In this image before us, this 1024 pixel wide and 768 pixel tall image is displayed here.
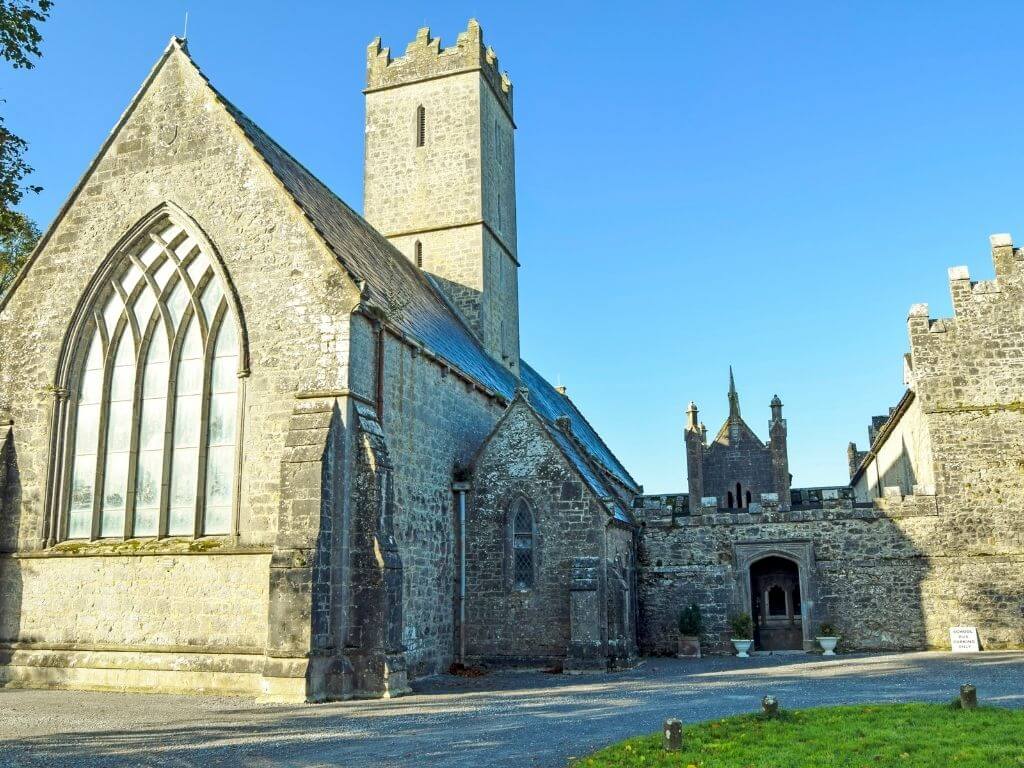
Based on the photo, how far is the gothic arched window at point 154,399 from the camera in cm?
1739

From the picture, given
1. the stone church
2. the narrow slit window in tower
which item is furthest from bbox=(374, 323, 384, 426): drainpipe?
the narrow slit window in tower

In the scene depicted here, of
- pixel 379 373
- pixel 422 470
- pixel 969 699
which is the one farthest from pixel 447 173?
pixel 969 699

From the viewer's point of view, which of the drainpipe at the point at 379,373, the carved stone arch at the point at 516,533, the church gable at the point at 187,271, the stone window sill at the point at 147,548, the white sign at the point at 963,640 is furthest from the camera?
the white sign at the point at 963,640

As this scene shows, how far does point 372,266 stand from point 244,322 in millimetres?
4406

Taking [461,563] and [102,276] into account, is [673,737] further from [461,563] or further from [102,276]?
[102,276]

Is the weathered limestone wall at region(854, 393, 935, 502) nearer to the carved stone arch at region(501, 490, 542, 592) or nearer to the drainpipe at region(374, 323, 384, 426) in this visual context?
the carved stone arch at region(501, 490, 542, 592)

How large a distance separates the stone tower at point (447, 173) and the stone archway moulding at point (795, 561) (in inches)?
402

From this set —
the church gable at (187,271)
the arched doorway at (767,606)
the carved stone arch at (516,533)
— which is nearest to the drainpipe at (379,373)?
the church gable at (187,271)

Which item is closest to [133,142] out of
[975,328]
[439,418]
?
[439,418]

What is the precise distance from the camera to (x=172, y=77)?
19.3 meters

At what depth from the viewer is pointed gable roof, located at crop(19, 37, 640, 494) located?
61.0 ft

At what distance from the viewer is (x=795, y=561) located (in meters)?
24.5

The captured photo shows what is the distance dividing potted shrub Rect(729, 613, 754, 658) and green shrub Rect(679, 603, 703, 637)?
0.92 m

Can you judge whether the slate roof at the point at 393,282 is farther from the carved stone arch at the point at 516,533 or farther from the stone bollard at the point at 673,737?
the stone bollard at the point at 673,737
